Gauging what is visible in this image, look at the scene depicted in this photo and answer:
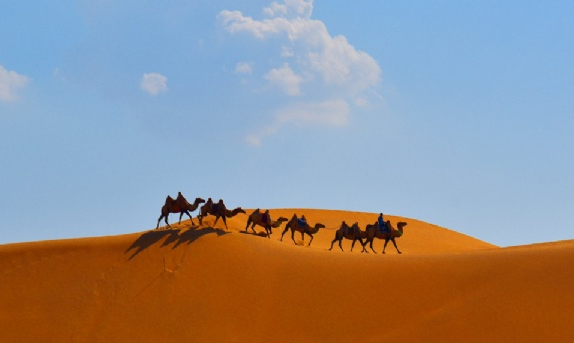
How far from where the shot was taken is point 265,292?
16.6m

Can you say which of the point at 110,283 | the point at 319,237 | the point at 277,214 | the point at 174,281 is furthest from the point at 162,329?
the point at 277,214

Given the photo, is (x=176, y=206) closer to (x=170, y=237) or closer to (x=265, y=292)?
(x=170, y=237)

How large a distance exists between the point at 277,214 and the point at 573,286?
25738 millimetres

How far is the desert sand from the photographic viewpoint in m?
13.9

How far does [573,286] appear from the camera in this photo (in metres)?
13.9

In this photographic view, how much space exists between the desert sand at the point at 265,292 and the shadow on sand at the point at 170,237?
7cm

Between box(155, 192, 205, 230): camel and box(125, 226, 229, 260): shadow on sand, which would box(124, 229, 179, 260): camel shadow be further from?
box(155, 192, 205, 230): camel

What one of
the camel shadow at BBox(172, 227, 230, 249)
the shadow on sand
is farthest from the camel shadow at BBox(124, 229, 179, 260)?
the camel shadow at BBox(172, 227, 230, 249)

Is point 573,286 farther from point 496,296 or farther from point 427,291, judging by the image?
point 427,291

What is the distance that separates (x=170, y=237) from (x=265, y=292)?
431cm

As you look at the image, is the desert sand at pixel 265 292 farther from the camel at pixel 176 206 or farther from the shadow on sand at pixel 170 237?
the camel at pixel 176 206

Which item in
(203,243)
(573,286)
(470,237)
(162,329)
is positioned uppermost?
(470,237)

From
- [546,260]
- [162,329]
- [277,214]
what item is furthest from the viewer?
[277,214]

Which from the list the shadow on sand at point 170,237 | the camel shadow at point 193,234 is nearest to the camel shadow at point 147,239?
the shadow on sand at point 170,237
